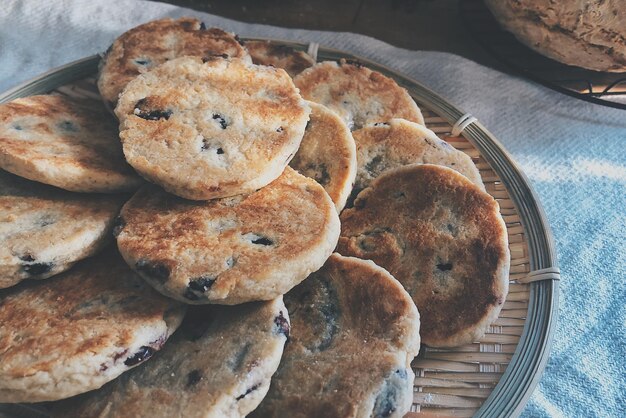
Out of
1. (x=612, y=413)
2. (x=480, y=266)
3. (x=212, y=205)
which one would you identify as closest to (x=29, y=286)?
(x=212, y=205)

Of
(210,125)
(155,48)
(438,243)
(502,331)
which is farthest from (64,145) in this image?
(502,331)

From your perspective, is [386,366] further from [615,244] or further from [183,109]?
[615,244]

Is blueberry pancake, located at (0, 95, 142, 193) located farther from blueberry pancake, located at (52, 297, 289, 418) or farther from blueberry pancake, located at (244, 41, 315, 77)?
blueberry pancake, located at (244, 41, 315, 77)

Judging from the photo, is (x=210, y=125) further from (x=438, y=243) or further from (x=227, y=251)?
(x=438, y=243)

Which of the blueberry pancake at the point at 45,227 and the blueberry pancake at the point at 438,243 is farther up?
the blueberry pancake at the point at 438,243

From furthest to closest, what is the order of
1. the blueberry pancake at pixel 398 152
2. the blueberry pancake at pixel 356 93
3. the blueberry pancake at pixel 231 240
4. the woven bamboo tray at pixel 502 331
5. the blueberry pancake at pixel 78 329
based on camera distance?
1. the blueberry pancake at pixel 356 93
2. the blueberry pancake at pixel 398 152
3. the woven bamboo tray at pixel 502 331
4. the blueberry pancake at pixel 231 240
5. the blueberry pancake at pixel 78 329

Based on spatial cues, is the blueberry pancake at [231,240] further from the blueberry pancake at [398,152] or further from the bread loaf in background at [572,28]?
the bread loaf in background at [572,28]

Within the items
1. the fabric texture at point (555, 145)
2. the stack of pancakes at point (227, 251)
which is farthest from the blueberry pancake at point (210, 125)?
the fabric texture at point (555, 145)
